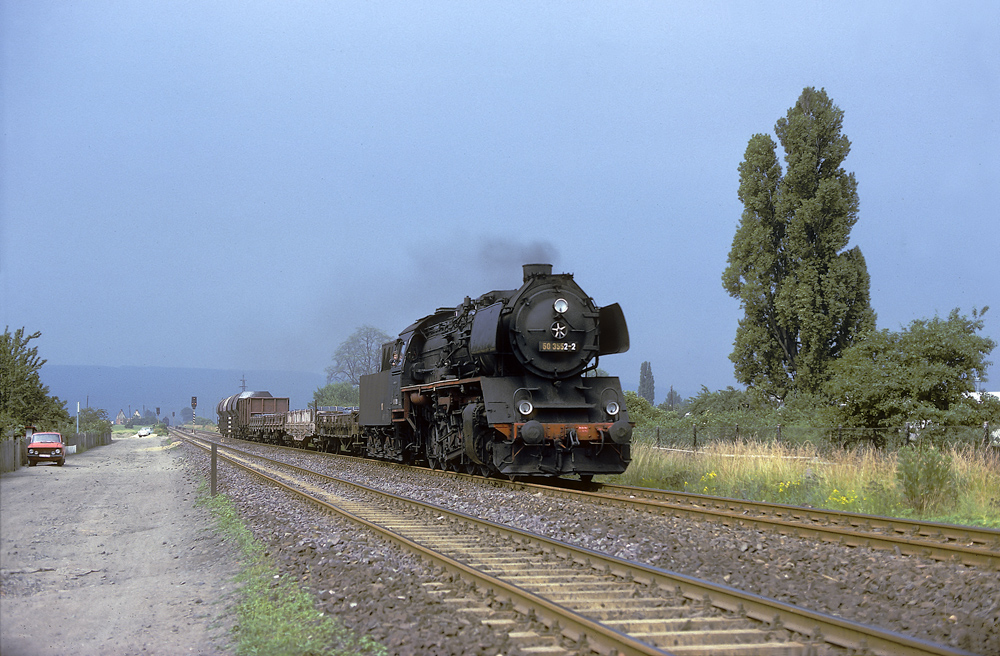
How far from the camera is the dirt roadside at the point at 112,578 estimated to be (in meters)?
5.74

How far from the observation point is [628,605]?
606 centimetres

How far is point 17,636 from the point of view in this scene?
19.0 ft

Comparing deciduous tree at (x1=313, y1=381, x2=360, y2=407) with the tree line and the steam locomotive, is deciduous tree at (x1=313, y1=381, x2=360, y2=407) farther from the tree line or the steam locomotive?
the steam locomotive

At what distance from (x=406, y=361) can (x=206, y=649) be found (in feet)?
47.4

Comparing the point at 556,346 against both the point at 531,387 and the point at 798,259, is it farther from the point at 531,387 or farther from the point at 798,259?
the point at 798,259

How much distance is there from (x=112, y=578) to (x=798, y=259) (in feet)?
89.7

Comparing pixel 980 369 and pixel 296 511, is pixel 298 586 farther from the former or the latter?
pixel 980 369

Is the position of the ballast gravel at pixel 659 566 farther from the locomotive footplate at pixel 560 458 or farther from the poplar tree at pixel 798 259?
the poplar tree at pixel 798 259

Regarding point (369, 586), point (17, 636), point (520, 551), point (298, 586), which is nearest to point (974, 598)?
point (520, 551)

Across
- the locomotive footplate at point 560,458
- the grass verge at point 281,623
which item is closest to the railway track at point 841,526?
the locomotive footplate at point 560,458

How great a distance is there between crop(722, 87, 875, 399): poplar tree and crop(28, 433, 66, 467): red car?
24.4m

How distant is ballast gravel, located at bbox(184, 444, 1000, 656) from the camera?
5.39 m

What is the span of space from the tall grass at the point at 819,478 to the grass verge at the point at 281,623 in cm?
801

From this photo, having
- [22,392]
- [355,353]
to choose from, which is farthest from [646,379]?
[22,392]
